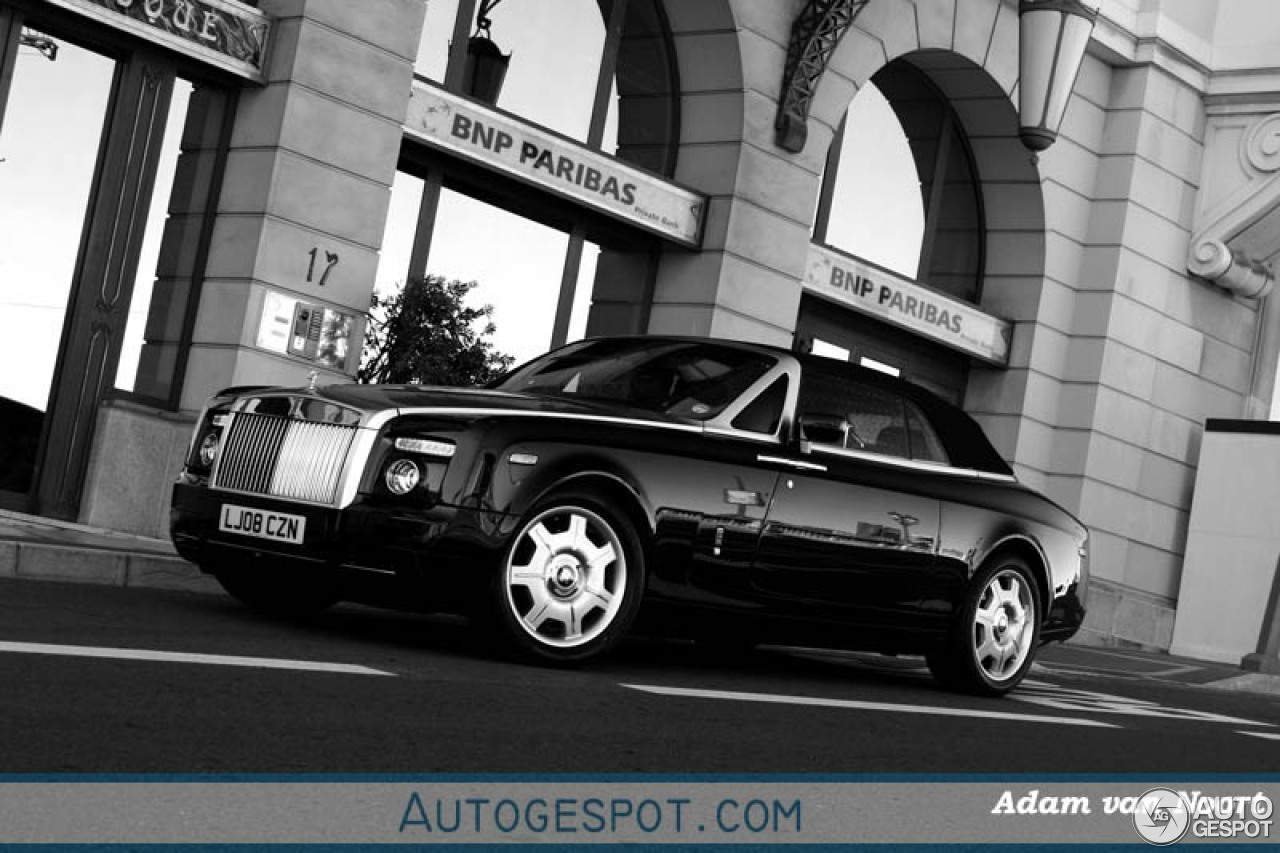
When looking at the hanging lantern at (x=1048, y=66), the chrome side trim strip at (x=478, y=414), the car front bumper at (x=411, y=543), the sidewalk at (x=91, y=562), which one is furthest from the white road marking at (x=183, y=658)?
the hanging lantern at (x=1048, y=66)

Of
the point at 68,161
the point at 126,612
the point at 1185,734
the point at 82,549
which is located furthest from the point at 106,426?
the point at 1185,734

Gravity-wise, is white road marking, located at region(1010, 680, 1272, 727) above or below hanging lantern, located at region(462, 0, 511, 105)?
below

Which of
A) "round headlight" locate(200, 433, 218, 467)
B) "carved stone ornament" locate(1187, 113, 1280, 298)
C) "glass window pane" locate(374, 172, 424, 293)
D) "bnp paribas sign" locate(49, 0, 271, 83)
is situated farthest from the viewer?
"carved stone ornament" locate(1187, 113, 1280, 298)

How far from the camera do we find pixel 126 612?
7660 mm

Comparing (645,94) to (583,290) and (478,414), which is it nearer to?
(583,290)

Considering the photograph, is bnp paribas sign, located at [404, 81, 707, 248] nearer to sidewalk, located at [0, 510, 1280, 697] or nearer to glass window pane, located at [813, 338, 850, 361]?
glass window pane, located at [813, 338, 850, 361]

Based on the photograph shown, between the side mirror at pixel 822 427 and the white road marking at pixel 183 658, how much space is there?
2.62 metres

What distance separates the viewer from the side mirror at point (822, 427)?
843 centimetres

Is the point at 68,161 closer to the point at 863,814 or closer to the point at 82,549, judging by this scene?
the point at 82,549

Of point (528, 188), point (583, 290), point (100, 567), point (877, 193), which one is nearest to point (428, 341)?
point (528, 188)

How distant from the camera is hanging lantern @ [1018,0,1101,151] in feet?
60.8

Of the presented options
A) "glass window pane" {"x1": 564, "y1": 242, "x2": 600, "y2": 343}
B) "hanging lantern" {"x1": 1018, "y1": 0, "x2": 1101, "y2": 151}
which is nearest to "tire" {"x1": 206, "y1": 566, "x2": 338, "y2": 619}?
"glass window pane" {"x1": 564, "y1": 242, "x2": 600, "y2": 343}

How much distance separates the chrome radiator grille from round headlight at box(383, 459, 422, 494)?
0.65ft

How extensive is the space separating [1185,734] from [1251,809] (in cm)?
275
